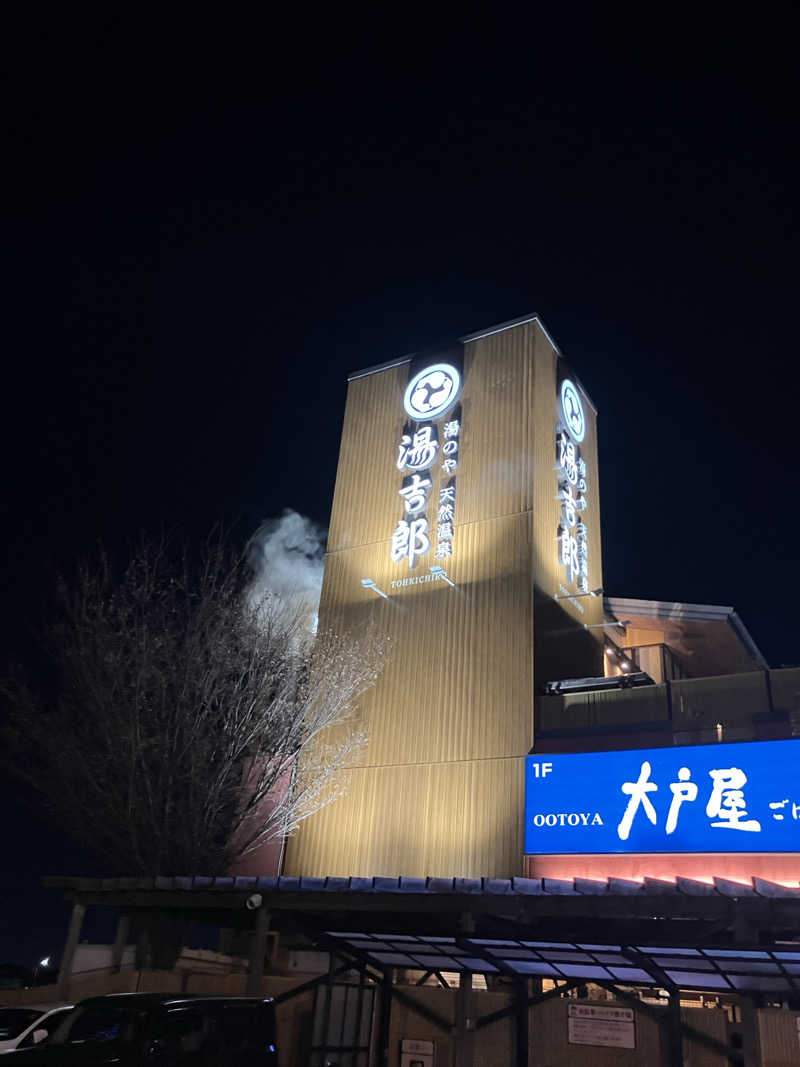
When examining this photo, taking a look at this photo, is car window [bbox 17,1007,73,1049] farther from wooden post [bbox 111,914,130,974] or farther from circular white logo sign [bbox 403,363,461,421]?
circular white logo sign [bbox 403,363,461,421]

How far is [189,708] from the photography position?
15.0 meters

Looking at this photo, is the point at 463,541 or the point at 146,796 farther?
the point at 463,541

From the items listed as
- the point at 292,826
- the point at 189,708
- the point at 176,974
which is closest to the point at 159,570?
the point at 189,708

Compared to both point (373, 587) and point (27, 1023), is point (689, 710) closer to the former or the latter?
point (373, 587)

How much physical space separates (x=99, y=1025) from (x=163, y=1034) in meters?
0.72

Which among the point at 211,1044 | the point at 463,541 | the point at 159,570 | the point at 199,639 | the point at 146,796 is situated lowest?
the point at 211,1044

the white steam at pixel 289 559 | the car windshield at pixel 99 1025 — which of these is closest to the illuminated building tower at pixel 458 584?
the white steam at pixel 289 559

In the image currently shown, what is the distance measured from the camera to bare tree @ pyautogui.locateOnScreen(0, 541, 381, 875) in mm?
14547

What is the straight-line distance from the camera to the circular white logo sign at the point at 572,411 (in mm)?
22013

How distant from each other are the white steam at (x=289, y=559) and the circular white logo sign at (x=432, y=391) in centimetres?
634

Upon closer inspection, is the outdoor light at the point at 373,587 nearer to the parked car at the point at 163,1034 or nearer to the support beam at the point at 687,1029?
the parked car at the point at 163,1034

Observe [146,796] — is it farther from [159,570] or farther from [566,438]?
[566,438]

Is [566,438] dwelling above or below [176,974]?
above

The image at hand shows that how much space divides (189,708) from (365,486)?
8441 millimetres
